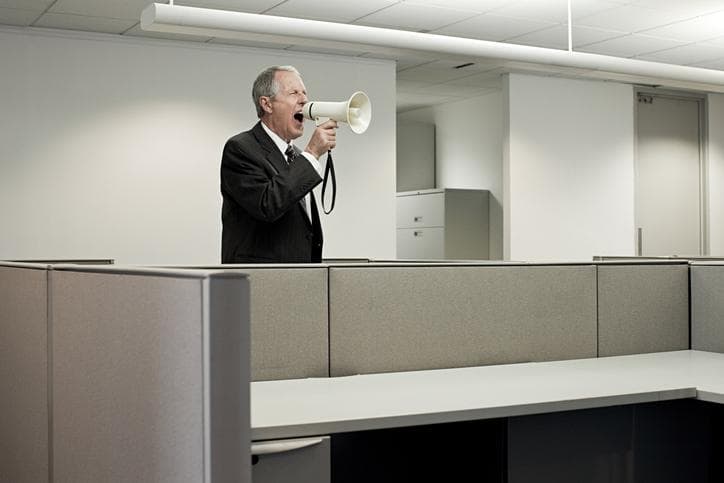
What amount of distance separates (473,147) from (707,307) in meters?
6.06

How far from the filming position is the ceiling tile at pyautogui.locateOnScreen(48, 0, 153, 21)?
5.17 meters

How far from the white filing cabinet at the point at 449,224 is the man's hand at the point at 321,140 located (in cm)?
536

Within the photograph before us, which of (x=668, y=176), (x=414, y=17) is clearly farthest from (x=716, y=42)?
(x=414, y=17)

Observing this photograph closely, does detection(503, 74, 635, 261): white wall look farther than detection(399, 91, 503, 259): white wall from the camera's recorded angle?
No

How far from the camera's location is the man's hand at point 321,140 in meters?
2.62

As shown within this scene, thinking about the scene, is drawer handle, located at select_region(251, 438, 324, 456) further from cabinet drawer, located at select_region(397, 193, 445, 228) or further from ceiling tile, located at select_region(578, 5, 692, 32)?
cabinet drawer, located at select_region(397, 193, 445, 228)

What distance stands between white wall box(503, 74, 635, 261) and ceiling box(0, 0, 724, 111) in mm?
794

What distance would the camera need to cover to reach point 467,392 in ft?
6.08

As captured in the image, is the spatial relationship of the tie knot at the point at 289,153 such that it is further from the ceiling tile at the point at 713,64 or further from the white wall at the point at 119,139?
the ceiling tile at the point at 713,64

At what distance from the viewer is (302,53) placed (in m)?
6.56

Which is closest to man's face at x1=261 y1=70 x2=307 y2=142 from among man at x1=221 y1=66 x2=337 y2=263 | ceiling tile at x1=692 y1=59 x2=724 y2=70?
man at x1=221 y1=66 x2=337 y2=263

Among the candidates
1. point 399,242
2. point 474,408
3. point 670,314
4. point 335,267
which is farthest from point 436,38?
point 399,242

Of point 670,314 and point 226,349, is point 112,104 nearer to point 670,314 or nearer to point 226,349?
point 670,314

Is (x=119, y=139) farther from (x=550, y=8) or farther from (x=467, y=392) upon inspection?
(x=467, y=392)
